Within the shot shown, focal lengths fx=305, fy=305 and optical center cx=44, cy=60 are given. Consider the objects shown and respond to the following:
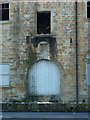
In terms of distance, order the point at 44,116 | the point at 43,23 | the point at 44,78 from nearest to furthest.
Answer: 1. the point at 44,116
2. the point at 44,78
3. the point at 43,23

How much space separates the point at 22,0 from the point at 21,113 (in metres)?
6.33

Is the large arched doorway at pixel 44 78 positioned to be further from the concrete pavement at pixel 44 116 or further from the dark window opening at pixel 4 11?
the dark window opening at pixel 4 11

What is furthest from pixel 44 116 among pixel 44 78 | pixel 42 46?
pixel 42 46

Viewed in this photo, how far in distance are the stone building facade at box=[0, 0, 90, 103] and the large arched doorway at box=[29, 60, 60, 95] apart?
0.17 meters

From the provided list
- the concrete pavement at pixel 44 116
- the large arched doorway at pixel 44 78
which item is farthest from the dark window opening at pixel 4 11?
the concrete pavement at pixel 44 116

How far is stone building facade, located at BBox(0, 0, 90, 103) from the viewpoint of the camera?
1694 centimetres

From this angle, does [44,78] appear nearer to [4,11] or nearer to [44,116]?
[44,116]

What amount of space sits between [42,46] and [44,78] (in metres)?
1.80

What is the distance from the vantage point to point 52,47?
56.2 ft

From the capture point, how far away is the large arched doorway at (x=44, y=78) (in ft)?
56.0

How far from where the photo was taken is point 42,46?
56.3ft

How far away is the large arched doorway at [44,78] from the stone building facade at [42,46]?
0.17 m

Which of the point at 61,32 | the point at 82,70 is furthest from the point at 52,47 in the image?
the point at 82,70

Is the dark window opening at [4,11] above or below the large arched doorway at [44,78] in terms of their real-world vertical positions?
above
